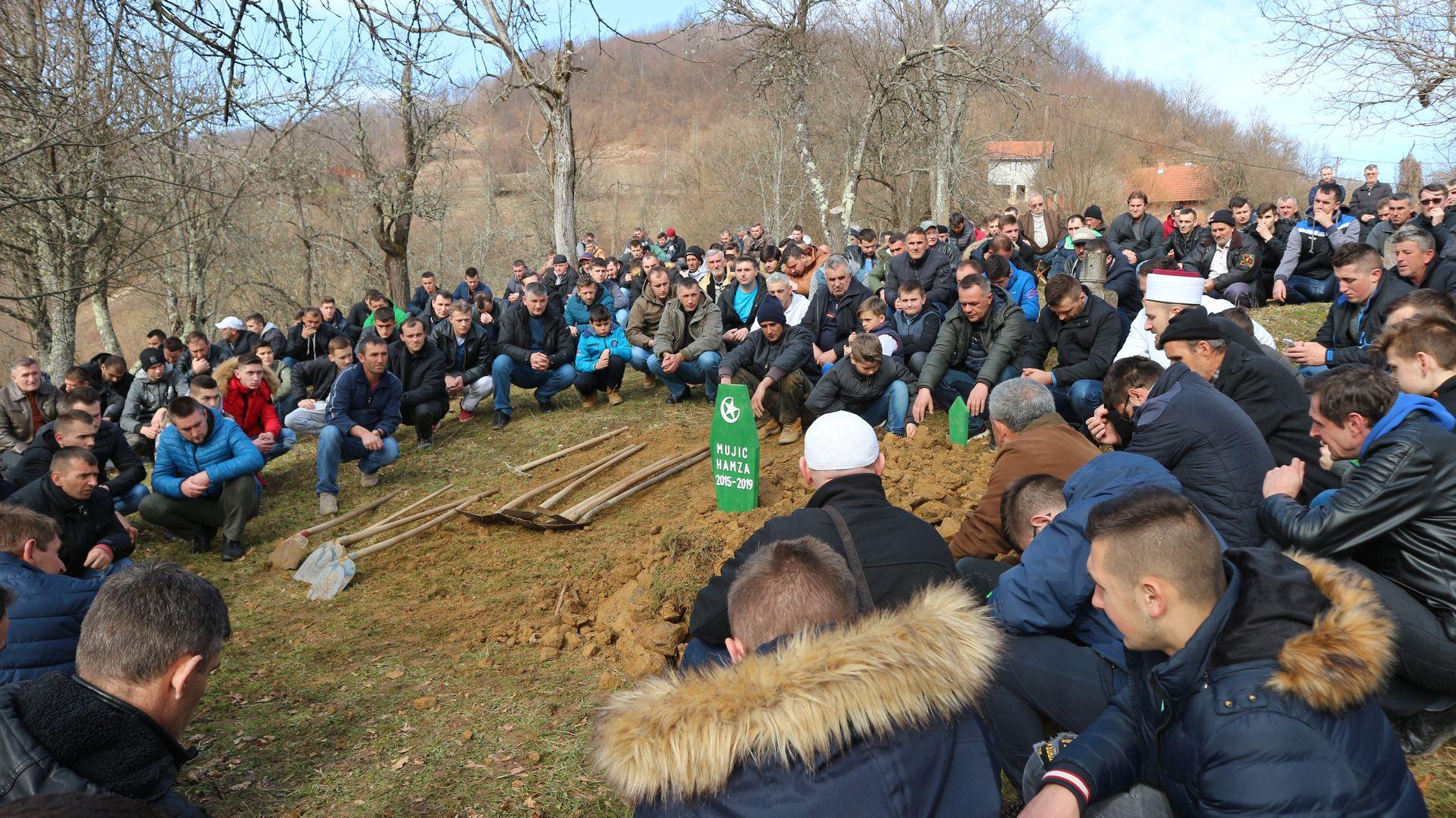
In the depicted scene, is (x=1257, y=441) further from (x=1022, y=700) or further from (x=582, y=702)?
(x=582, y=702)

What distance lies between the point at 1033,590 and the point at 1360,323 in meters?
5.60

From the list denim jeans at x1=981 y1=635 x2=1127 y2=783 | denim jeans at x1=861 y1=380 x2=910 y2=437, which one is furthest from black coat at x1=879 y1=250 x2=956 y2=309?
denim jeans at x1=981 y1=635 x2=1127 y2=783

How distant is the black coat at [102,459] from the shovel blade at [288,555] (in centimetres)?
150

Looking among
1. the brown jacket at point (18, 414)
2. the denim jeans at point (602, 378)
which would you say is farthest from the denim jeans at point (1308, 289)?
the brown jacket at point (18, 414)

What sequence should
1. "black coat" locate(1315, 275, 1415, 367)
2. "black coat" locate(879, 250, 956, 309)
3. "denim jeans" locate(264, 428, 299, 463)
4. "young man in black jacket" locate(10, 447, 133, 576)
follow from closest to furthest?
1. "young man in black jacket" locate(10, 447, 133, 576)
2. "black coat" locate(1315, 275, 1415, 367)
3. "denim jeans" locate(264, 428, 299, 463)
4. "black coat" locate(879, 250, 956, 309)

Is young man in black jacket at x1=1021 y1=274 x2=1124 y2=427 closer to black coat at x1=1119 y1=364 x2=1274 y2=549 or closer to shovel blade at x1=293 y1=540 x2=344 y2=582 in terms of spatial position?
black coat at x1=1119 y1=364 x2=1274 y2=549

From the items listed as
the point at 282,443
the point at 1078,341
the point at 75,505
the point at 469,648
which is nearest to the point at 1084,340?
the point at 1078,341

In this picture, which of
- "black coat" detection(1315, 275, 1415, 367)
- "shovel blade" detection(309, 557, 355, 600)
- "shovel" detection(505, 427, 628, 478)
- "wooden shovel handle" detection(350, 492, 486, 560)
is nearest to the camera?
"shovel blade" detection(309, 557, 355, 600)

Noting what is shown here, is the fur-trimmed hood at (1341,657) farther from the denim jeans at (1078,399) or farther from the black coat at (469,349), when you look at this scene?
the black coat at (469,349)

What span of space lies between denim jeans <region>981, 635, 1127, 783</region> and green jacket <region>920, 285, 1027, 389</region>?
4.62 m

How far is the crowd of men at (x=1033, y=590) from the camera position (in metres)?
1.72

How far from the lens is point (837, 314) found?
8930mm

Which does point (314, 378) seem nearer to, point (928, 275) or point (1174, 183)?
point (928, 275)

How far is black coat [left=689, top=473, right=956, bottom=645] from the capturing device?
301 cm
